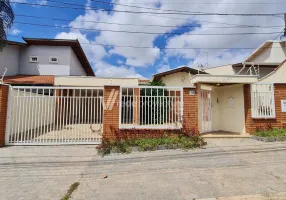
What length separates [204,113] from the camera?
385 inches

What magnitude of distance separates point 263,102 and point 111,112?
6907 mm

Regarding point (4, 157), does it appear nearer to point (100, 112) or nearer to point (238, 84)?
point (100, 112)

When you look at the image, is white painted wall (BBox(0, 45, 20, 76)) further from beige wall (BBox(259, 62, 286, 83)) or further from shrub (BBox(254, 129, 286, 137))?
beige wall (BBox(259, 62, 286, 83))

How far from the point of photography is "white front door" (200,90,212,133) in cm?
962

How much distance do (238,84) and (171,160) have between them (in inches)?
225

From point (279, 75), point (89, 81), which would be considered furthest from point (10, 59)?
point (279, 75)

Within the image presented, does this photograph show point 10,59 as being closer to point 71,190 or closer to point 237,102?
point 71,190

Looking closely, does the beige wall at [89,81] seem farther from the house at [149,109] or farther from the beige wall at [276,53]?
the beige wall at [276,53]

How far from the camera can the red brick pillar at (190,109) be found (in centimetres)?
789

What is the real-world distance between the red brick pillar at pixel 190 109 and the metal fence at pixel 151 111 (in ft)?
0.57

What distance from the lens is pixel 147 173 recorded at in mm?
4984

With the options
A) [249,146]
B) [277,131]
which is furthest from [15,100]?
[277,131]

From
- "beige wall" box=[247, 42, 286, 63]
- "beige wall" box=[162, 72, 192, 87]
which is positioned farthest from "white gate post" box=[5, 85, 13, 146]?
"beige wall" box=[247, 42, 286, 63]

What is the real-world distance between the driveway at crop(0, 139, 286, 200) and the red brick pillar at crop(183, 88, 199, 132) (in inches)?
45.0
